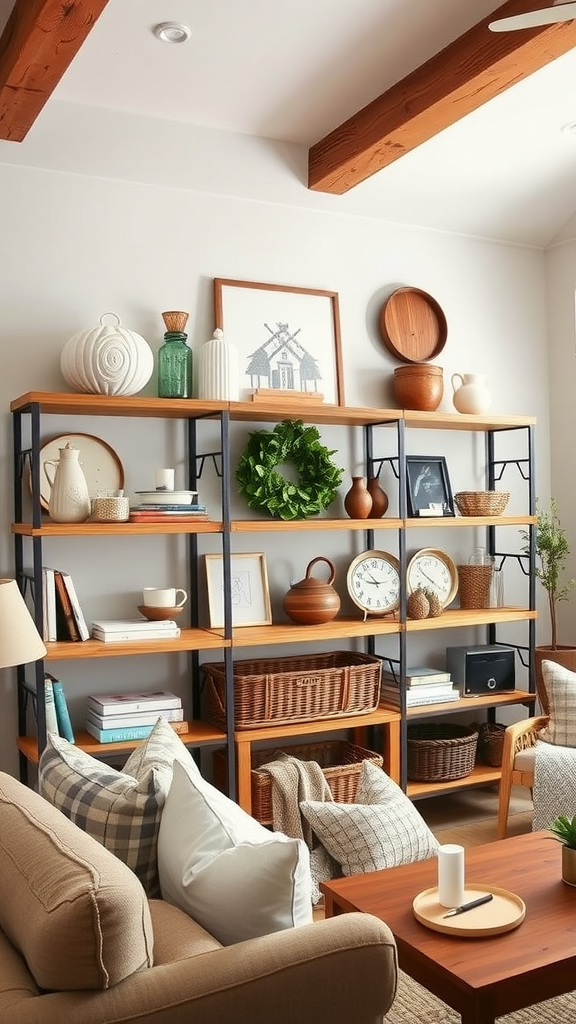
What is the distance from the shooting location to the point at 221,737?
11.7 feet

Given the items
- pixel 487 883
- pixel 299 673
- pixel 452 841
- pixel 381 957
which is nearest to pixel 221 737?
pixel 299 673

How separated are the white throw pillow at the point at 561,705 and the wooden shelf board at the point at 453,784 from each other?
0.47m

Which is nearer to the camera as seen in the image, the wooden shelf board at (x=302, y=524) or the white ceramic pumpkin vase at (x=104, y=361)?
the white ceramic pumpkin vase at (x=104, y=361)

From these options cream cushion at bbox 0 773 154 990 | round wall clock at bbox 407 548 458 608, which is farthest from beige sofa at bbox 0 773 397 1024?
round wall clock at bbox 407 548 458 608

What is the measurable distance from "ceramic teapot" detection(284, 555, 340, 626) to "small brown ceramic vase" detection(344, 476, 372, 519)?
318mm

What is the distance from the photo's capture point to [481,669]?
4.28 metres

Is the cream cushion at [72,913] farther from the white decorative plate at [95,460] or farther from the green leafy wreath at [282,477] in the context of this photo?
the green leafy wreath at [282,477]

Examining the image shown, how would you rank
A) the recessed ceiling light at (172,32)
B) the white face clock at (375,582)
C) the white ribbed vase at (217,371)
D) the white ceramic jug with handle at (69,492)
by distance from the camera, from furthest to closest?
1. the white face clock at (375,582)
2. the white ribbed vase at (217,371)
3. the white ceramic jug with handle at (69,492)
4. the recessed ceiling light at (172,32)

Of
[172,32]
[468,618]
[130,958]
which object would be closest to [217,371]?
[172,32]

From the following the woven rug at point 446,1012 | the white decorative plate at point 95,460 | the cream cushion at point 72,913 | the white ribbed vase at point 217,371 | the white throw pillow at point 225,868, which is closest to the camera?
the cream cushion at point 72,913

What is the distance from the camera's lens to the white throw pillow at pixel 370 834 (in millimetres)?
2754

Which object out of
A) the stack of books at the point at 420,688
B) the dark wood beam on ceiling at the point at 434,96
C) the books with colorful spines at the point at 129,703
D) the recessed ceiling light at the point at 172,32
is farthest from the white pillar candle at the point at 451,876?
the recessed ceiling light at the point at 172,32

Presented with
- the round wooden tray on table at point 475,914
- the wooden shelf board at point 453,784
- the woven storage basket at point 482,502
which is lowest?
the wooden shelf board at point 453,784

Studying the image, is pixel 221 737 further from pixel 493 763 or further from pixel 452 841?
pixel 493 763
